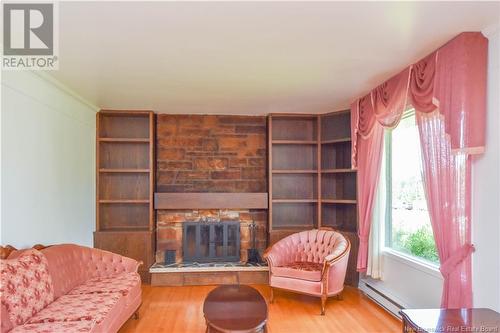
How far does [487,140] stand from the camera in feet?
7.10

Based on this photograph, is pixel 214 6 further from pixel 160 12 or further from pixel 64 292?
pixel 64 292

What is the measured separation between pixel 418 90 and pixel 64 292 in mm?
3540

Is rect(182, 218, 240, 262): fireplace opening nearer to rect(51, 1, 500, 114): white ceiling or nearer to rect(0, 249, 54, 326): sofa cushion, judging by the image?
rect(51, 1, 500, 114): white ceiling

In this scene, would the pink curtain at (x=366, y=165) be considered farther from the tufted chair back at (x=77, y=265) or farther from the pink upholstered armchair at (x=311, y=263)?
the tufted chair back at (x=77, y=265)

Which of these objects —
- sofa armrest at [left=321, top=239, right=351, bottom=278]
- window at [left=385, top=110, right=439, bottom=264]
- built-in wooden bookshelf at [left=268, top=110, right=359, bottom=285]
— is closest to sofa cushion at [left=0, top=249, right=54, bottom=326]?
sofa armrest at [left=321, top=239, right=351, bottom=278]

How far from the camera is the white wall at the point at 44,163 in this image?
2602 millimetres

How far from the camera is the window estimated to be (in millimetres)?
3213

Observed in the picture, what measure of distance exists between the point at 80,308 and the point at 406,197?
3.34 meters

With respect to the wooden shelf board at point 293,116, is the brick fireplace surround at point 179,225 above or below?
below

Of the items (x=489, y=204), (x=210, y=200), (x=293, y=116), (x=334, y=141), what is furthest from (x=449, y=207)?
(x=210, y=200)

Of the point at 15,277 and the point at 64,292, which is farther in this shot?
the point at 64,292

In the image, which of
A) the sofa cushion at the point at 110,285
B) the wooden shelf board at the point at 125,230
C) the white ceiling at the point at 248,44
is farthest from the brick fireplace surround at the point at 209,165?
the sofa cushion at the point at 110,285

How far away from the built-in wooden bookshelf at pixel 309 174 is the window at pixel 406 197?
2.84ft

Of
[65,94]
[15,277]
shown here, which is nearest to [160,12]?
[15,277]
